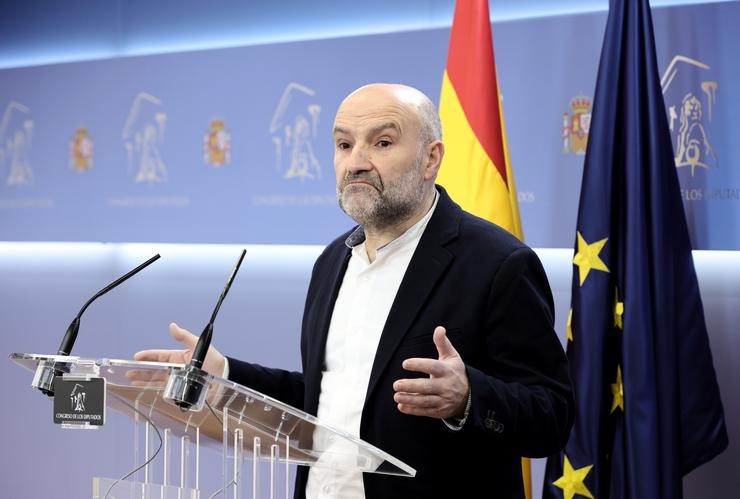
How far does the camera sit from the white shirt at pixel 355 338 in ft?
6.79

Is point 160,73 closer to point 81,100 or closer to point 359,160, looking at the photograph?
point 81,100

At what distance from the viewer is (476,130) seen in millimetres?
3447

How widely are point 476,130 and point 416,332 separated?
1547 mm

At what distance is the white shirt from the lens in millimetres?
2068

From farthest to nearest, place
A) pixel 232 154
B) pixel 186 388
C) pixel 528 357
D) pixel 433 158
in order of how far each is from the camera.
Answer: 1. pixel 232 154
2. pixel 433 158
3. pixel 528 357
4. pixel 186 388

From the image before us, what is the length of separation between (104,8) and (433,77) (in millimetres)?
1878

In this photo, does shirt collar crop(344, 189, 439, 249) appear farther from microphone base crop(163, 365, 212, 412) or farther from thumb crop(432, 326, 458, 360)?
microphone base crop(163, 365, 212, 412)

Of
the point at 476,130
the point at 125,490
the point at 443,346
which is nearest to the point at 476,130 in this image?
the point at 476,130

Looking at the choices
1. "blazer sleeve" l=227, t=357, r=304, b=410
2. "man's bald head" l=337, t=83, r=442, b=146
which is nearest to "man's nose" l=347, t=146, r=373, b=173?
"man's bald head" l=337, t=83, r=442, b=146

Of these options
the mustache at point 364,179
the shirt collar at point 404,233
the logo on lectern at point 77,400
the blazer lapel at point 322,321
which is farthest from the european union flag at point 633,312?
the logo on lectern at point 77,400

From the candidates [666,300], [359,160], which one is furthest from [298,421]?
[666,300]

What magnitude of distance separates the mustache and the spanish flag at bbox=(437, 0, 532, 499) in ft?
4.23

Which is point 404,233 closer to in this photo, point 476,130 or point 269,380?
point 269,380

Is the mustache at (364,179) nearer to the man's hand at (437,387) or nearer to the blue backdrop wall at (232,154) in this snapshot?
the man's hand at (437,387)
